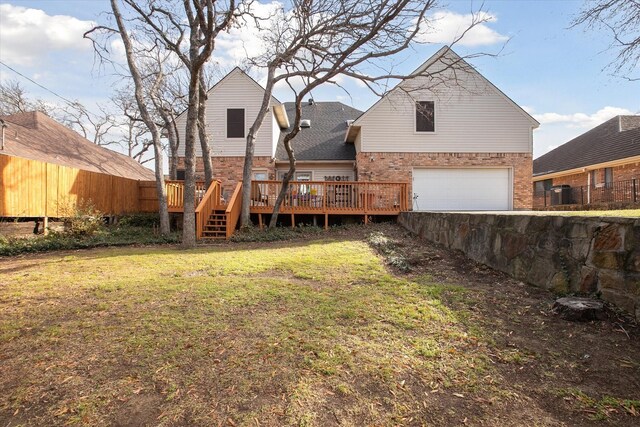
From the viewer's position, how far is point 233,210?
10.8m

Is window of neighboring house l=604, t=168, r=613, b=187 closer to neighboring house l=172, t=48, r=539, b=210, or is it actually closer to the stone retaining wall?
neighboring house l=172, t=48, r=539, b=210

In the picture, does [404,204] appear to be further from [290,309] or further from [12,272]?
[12,272]

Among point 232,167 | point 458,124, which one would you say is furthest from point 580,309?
point 232,167

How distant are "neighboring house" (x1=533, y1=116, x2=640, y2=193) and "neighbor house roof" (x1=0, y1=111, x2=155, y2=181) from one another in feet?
81.8

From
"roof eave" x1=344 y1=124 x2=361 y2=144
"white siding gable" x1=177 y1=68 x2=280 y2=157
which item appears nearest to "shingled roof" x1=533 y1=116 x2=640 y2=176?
"roof eave" x1=344 y1=124 x2=361 y2=144

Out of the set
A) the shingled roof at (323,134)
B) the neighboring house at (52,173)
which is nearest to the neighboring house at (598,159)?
the shingled roof at (323,134)

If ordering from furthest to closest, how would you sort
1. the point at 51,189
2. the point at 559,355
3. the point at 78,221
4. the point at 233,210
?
the point at 233,210 → the point at 51,189 → the point at 78,221 → the point at 559,355

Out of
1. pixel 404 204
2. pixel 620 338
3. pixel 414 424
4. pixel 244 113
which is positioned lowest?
pixel 414 424

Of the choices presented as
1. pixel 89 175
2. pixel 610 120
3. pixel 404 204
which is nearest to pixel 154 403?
pixel 404 204

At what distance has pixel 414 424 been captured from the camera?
2.02m

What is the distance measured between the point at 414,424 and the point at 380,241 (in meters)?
6.46

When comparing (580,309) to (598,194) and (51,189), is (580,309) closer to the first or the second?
(51,189)

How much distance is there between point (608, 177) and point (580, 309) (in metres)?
17.9

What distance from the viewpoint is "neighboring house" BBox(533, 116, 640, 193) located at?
1566 cm
